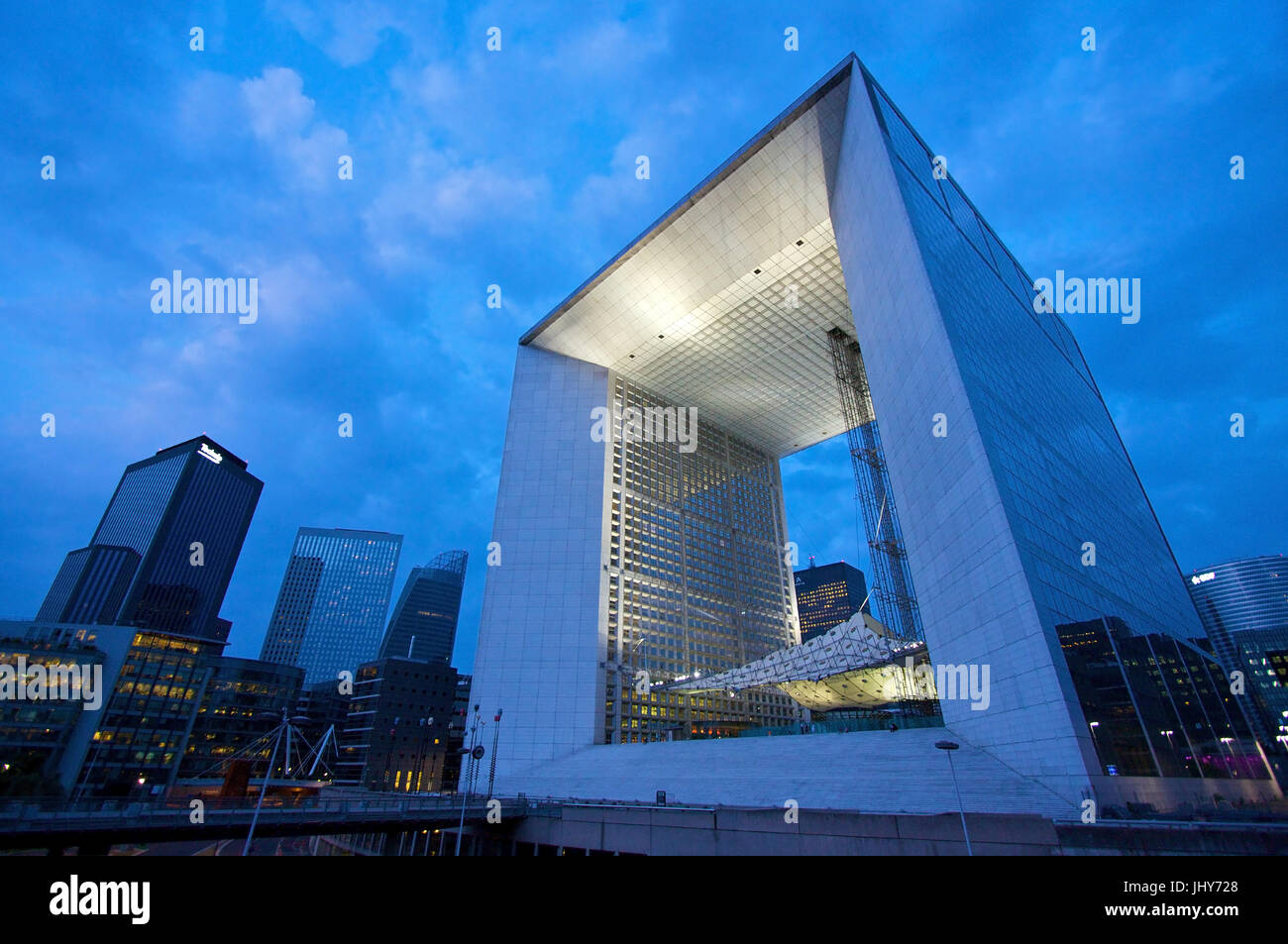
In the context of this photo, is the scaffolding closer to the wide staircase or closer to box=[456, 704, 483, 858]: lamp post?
the wide staircase

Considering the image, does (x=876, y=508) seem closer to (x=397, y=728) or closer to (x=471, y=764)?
(x=471, y=764)

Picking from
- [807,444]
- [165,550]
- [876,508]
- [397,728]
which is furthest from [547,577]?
[165,550]

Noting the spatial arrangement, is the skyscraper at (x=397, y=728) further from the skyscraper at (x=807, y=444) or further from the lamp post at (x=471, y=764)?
the skyscraper at (x=807, y=444)

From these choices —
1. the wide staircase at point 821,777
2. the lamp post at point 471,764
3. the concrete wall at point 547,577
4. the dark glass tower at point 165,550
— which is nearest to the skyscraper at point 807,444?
the concrete wall at point 547,577

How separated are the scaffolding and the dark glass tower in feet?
595

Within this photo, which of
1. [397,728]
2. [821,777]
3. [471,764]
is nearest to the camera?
[821,777]

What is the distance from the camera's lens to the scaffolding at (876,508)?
153ft

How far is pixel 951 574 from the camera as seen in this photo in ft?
95.6

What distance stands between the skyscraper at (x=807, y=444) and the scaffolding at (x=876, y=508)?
0.31 m

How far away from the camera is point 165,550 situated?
550 ft

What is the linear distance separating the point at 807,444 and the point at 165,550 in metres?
181

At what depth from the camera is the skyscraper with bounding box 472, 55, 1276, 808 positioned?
25.3 meters

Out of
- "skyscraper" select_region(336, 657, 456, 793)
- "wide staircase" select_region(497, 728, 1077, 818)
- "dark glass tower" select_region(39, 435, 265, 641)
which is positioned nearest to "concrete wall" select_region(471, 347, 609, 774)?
"wide staircase" select_region(497, 728, 1077, 818)
